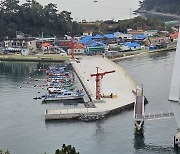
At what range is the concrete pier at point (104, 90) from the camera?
11.2 metres

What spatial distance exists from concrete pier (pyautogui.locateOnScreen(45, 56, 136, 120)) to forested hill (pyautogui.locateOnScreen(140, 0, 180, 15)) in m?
18.8

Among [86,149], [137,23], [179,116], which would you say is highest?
[137,23]

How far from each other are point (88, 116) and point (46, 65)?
8.30 meters

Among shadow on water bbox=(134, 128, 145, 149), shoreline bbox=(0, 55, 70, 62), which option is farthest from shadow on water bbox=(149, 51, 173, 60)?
shadow on water bbox=(134, 128, 145, 149)

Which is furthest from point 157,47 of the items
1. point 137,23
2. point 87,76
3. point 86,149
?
point 86,149

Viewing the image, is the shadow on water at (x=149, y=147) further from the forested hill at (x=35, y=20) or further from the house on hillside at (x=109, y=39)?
the forested hill at (x=35, y=20)

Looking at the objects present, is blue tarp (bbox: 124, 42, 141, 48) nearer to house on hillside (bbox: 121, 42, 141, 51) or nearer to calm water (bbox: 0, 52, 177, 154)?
house on hillside (bbox: 121, 42, 141, 51)

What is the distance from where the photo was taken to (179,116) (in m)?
8.68

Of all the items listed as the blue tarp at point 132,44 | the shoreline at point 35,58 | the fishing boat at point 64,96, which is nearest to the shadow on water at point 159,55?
the blue tarp at point 132,44

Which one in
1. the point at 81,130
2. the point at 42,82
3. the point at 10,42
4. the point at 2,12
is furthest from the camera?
the point at 2,12

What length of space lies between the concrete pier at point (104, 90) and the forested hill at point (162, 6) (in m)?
18.8

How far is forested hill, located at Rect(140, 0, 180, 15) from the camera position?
35903 mm

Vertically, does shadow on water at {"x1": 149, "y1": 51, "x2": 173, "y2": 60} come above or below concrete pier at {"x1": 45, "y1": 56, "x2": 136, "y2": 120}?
above

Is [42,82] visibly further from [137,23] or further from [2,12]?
[137,23]
